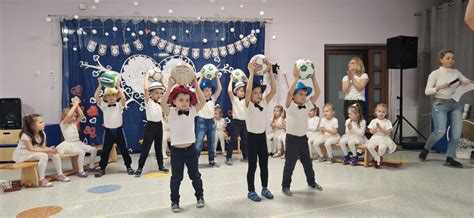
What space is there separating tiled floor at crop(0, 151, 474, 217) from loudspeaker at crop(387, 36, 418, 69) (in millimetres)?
1915

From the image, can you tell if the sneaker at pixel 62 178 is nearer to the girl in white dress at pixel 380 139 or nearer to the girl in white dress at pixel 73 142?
the girl in white dress at pixel 73 142

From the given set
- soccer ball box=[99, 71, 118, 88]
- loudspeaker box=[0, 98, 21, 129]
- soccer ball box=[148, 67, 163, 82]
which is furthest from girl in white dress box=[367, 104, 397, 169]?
loudspeaker box=[0, 98, 21, 129]

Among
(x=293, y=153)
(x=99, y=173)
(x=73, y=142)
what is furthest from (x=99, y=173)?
(x=293, y=153)

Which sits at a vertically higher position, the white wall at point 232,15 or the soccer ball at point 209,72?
the white wall at point 232,15

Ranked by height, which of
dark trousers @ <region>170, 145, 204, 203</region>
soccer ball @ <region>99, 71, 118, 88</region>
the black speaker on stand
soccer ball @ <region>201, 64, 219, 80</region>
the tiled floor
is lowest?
the tiled floor

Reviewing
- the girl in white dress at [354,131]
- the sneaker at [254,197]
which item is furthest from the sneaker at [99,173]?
the girl in white dress at [354,131]

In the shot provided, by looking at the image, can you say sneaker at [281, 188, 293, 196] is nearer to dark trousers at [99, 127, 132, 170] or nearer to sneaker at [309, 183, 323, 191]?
sneaker at [309, 183, 323, 191]

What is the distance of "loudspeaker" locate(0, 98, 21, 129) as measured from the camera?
555cm

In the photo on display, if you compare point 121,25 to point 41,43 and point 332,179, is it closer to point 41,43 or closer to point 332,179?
point 41,43

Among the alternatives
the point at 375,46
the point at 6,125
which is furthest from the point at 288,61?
the point at 6,125

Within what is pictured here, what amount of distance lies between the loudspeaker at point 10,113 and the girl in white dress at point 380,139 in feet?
16.7

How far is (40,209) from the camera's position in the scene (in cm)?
323

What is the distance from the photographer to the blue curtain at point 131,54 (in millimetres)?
6027

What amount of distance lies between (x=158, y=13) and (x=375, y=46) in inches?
157
